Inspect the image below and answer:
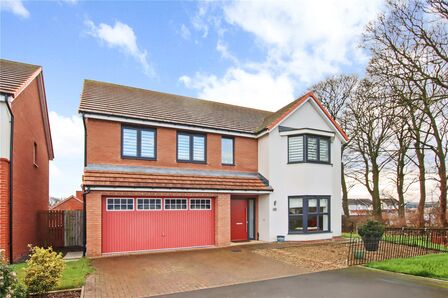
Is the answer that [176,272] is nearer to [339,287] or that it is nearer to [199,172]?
[339,287]

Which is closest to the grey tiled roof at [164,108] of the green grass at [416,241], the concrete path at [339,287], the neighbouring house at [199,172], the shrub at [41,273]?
the neighbouring house at [199,172]

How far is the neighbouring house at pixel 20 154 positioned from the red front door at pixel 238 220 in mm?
9570

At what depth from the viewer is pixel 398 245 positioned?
1423 centimetres

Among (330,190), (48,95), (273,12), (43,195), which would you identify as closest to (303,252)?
(330,190)

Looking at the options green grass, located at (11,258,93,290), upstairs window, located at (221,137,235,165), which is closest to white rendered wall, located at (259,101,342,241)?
upstairs window, located at (221,137,235,165)

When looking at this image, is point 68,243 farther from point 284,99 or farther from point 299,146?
point 284,99

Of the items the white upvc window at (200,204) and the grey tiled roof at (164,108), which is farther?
the white upvc window at (200,204)

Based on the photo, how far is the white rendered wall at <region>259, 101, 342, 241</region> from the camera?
52.2 ft

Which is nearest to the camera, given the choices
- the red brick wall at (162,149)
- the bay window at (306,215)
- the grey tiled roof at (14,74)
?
the grey tiled roof at (14,74)

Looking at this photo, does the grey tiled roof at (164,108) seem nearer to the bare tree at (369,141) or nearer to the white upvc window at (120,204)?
the white upvc window at (120,204)

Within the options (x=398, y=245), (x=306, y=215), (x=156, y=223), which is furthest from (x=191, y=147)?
(x=398, y=245)

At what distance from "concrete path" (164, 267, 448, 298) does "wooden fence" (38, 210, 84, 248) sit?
30.5ft

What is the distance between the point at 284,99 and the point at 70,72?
20.4 metres

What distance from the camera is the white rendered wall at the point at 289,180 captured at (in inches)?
626
